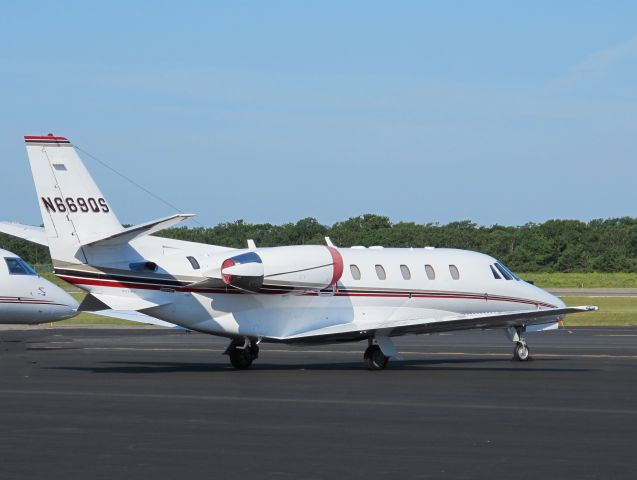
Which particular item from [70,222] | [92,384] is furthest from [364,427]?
[70,222]

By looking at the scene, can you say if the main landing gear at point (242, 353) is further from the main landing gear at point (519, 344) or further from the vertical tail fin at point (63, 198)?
the main landing gear at point (519, 344)

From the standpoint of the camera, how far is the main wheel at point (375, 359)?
96.5 feet

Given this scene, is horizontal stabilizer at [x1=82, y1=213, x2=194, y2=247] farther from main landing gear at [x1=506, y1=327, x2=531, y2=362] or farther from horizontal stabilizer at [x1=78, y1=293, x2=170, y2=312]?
main landing gear at [x1=506, y1=327, x2=531, y2=362]

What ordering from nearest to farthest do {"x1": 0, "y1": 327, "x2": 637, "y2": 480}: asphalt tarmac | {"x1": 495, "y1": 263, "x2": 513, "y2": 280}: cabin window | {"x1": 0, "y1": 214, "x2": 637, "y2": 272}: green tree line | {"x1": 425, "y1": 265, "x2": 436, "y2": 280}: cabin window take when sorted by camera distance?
1. {"x1": 0, "y1": 327, "x2": 637, "y2": 480}: asphalt tarmac
2. {"x1": 425, "y1": 265, "x2": 436, "y2": 280}: cabin window
3. {"x1": 495, "y1": 263, "x2": 513, "y2": 280}: cabin window
4. {"x1": 0, "y1": 214, "x2": 637, "y2": 272}: green tree line

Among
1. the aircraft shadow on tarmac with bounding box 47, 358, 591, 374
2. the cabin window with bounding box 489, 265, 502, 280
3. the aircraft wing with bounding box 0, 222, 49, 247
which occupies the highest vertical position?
the aircraft wing with bounding box 0, 222, 49, 247

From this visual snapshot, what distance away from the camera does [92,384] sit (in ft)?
82.5

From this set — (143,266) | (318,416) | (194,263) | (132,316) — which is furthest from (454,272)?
(318,416)

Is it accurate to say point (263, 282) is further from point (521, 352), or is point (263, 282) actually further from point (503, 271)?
point (503, 271)

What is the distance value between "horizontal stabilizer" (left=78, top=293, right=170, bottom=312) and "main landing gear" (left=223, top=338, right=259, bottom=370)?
9.40 ft

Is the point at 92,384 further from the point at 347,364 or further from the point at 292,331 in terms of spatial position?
the point at 347,364

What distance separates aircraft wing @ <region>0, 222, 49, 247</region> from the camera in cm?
2920

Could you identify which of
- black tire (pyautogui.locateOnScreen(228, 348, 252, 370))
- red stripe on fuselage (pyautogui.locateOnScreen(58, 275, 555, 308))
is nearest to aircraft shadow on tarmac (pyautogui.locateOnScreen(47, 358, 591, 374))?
black tire (pyautogui.locateOnScreen(228, 348, 252, 370))

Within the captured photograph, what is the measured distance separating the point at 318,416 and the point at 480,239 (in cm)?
10408

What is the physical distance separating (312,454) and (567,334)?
106 feet
